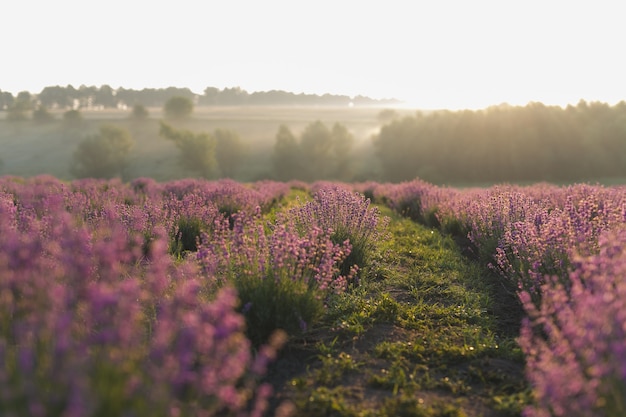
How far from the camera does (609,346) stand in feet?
7.45

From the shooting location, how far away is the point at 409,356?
3.73m

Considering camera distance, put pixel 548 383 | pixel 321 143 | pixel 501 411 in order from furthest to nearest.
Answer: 1. pixel 321 143
2. pixel 501 411
3. pixel 548 383

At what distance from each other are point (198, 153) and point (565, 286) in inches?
2137

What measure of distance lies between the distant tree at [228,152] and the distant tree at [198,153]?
322cm

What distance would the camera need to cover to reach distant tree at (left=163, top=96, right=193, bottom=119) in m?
96.8

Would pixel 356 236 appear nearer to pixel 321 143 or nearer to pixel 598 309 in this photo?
pixel 598 309

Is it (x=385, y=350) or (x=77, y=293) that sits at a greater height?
(x=77, y=293)

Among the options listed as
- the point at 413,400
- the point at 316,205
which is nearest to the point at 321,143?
the point at 316,205

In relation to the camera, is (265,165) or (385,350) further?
(265,165)

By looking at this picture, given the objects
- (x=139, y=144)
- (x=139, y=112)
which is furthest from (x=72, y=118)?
(x=139, y=144)

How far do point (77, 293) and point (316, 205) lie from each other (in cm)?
427

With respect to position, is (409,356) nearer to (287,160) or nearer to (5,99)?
(287,160)

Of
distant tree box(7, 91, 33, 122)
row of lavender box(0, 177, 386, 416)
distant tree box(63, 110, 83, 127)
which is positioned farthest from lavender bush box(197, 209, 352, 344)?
distant tree box(7, 91, 33, 122)

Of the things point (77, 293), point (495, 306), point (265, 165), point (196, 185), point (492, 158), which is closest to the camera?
point (77, 293)
